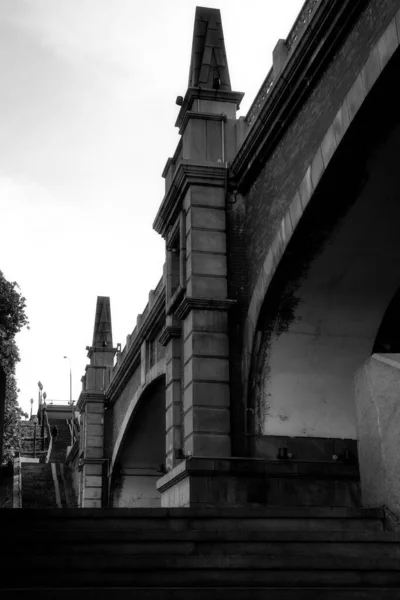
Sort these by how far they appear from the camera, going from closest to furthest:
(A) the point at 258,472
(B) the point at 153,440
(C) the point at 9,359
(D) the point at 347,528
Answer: (D) the point at 347,528
(A) the point at 258,472
(B) the point at 153,440
(C) the point at 9,359

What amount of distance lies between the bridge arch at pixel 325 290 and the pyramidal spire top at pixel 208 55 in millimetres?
3663

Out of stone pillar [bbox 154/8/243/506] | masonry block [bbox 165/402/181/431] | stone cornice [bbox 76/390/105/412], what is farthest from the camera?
stone cornice [bbox 76/390/105/412]

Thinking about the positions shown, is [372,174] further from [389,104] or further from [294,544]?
[294,544]

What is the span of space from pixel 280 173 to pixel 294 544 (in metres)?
6.91

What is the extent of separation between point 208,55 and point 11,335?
1843 centimetres

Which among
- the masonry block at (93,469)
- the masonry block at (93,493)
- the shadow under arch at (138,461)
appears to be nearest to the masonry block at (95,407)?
the masonry block at (93,469)

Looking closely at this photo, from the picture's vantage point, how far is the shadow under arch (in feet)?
83.0

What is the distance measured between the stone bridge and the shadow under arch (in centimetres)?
1096

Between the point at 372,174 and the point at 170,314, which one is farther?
the point at 170,314

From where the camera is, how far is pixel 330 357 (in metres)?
12.8

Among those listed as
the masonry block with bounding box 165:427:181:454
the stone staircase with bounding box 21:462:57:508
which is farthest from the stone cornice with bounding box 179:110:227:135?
the stone staircase with bounding box 21:462:57:508

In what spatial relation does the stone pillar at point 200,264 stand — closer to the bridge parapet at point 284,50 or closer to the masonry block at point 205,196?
the masonry block at point 205,196

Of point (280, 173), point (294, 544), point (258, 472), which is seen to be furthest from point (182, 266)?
point (294, 544)

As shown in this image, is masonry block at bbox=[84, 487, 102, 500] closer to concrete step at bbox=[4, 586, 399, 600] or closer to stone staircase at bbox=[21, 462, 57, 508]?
stone staircase at bbox=[21, 462, 57, 508]
